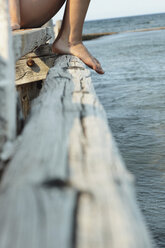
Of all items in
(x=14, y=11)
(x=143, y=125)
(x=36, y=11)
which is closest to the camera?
(x=14, y=11)

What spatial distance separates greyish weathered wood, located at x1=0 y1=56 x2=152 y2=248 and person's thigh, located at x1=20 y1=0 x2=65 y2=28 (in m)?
2.06

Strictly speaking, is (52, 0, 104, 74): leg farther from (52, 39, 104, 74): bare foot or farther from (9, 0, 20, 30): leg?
(9, 0, 20, 30): leg

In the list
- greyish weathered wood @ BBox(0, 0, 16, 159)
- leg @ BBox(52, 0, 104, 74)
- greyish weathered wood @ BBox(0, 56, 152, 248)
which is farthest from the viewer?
leg @ BBox(52, 0, 104, 74)

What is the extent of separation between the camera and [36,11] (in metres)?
2.90

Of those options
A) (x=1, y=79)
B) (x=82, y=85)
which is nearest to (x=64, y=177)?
(x=1, y=79)

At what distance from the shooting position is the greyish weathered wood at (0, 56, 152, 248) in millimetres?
562

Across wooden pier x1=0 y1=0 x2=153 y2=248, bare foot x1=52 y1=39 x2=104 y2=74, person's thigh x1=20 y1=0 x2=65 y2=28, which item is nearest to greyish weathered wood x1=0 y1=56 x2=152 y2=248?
wooden pier x1=0 y1=0 x2=153 y2=248

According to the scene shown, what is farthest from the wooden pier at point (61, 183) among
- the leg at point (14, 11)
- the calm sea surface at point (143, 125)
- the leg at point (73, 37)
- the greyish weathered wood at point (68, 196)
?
the leg at point (73, 37)

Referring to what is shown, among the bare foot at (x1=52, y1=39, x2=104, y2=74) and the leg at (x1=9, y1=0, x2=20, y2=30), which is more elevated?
the leg at (x1=9, y1=0, x2=20, y2=30)

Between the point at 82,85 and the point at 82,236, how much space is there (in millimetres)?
1179

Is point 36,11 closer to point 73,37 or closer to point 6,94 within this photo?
point 73,37

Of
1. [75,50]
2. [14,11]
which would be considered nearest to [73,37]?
[75,50]

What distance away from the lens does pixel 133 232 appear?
58 cm

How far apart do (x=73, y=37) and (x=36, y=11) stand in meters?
0.40
